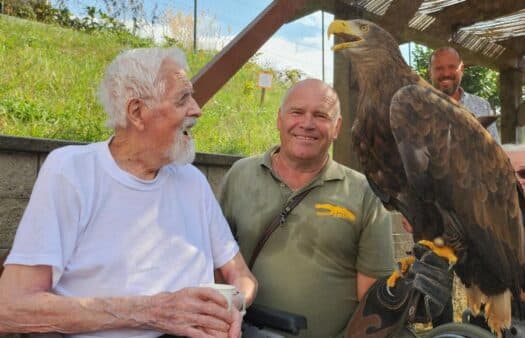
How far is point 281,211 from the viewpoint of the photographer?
6.26ft

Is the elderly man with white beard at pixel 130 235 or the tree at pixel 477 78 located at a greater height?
the tree at pixel 477 78

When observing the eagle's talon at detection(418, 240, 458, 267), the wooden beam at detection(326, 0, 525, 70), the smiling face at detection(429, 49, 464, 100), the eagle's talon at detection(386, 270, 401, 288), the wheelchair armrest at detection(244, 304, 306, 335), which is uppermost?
the wooden beam at detection(326, 0, 525, 70)

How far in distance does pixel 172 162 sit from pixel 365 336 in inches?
32.6

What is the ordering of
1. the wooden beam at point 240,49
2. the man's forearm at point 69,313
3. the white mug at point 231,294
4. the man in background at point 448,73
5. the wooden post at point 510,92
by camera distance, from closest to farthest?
the man's forearm at point 69,313, the white mug at point 231,294, the man in background at point 448,73, the wooden beam at point 240,49, the wooden post at point 510,92

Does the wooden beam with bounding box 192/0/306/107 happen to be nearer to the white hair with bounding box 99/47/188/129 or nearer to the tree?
the tree

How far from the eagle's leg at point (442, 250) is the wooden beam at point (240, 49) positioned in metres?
1.42

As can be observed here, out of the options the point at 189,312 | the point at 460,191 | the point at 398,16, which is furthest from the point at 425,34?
the point at 189,312

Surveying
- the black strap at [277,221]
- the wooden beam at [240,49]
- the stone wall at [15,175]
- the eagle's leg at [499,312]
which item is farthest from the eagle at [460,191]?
the stone wall at [15,175]

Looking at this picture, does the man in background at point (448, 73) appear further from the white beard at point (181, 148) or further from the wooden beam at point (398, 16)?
the wooden beam at point (398, 16)

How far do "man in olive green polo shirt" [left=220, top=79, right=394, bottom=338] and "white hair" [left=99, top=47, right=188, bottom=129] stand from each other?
599 millimetres

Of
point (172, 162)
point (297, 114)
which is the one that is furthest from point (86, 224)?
point (297, 114)

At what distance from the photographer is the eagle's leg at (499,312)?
66.4 inches

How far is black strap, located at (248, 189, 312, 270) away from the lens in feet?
6.23

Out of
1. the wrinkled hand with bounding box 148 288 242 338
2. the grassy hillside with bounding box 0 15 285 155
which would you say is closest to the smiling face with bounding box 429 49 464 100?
the wrinkled hand with bounding box 148 288 242 338
